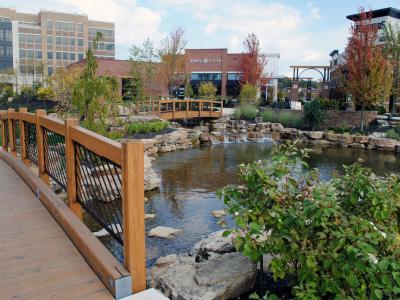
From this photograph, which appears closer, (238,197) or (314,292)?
(314,292)

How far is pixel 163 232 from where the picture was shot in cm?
703

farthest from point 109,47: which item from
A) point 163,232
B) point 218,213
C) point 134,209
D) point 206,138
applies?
point 134,209

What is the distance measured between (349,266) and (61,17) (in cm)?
8336

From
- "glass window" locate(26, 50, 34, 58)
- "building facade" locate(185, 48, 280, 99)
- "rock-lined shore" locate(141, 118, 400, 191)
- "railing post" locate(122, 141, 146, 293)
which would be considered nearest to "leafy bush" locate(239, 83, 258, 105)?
"rock-lined shore" locate(141, 118, 400, 191)

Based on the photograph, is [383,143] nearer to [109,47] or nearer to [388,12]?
[388,12]

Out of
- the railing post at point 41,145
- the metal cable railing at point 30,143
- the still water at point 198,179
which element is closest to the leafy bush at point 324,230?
the railing post at point 41,145

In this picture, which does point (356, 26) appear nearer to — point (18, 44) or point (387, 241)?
point (387, 241)

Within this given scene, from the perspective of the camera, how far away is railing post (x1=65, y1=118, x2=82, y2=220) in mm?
3894

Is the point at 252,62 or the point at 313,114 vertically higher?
the point at 252,62

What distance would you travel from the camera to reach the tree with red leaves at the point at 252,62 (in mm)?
33156

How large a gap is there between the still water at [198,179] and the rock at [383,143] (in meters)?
0.93

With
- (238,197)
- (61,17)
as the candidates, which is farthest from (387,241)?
(61,17)

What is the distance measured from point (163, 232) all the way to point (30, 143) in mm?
2821

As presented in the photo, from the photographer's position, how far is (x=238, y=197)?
3.53m
